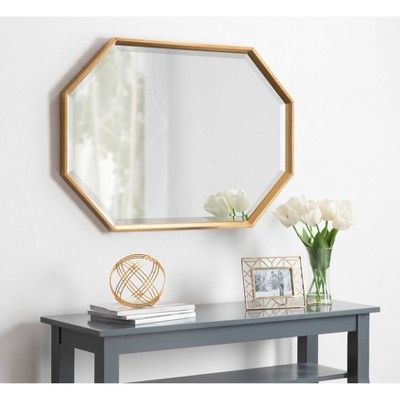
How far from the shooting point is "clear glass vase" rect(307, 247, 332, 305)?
274 centimetres

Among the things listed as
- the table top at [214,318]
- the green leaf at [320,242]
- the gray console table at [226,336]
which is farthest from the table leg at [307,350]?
the green leaf at [320,242]

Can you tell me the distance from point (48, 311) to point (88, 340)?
0.29 meters

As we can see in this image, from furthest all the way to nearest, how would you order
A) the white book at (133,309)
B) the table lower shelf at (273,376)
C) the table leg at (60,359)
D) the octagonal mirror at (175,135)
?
the table lower shelf at (273,376)
the octagonal mirror at (175,135)
the table leg at (60,359)
the white book at (133,309)

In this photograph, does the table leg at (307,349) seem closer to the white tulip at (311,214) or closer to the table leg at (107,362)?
the white tulip at (311,214)

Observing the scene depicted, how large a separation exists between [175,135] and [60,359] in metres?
0.85

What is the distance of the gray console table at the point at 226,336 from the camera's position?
2.20 m

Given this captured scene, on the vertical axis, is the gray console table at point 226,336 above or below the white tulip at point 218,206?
below

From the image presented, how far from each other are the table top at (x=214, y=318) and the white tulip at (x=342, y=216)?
283 millimetres

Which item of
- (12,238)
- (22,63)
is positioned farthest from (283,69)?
(12,238)

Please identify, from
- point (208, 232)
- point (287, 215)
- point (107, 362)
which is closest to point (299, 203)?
point (287, 215)

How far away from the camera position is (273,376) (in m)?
2.70

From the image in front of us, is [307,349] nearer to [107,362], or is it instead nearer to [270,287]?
[270,287]

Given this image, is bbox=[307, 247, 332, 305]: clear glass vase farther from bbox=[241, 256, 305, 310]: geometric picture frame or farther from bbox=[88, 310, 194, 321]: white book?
bbox=[88, 310, 194, 321]: white book

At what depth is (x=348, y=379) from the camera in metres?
2.73
